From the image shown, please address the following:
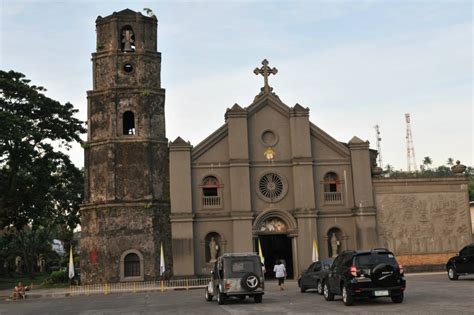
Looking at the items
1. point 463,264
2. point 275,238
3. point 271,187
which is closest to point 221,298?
point 463,264

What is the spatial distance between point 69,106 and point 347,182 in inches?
799

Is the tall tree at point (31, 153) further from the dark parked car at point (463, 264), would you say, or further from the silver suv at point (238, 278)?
the dark parked car at point (463, 264)

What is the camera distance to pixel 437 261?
39031 mm

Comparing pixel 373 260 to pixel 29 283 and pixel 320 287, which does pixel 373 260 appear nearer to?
pixel 320 287

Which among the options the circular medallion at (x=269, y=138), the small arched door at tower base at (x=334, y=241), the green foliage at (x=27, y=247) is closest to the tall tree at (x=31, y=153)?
the circular medallion at (x=269, y=138)

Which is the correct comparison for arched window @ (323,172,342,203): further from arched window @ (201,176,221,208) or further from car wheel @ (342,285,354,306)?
car wheel @ (342,285,354,306)

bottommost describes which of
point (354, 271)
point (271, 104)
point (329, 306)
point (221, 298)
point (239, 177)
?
point (329, 306)

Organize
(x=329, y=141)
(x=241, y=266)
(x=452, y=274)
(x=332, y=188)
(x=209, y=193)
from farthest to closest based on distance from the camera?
(x=332, y=188), (x=329, y=141), (x=209, y=193), (x=452, y=274), (x=241, y=266)

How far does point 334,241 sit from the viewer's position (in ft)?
127

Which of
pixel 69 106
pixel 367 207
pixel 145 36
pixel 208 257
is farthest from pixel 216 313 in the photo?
pixel 69 106

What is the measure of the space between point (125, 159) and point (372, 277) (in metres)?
23.8

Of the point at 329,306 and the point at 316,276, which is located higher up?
the point at 316,276

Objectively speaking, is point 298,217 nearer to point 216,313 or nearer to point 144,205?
point 144,205

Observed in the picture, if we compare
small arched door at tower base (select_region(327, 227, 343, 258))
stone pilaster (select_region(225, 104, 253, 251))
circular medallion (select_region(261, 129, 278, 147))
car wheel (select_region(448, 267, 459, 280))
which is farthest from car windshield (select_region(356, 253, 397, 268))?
circular medallion (select_region(261, 129, 278, 147))
